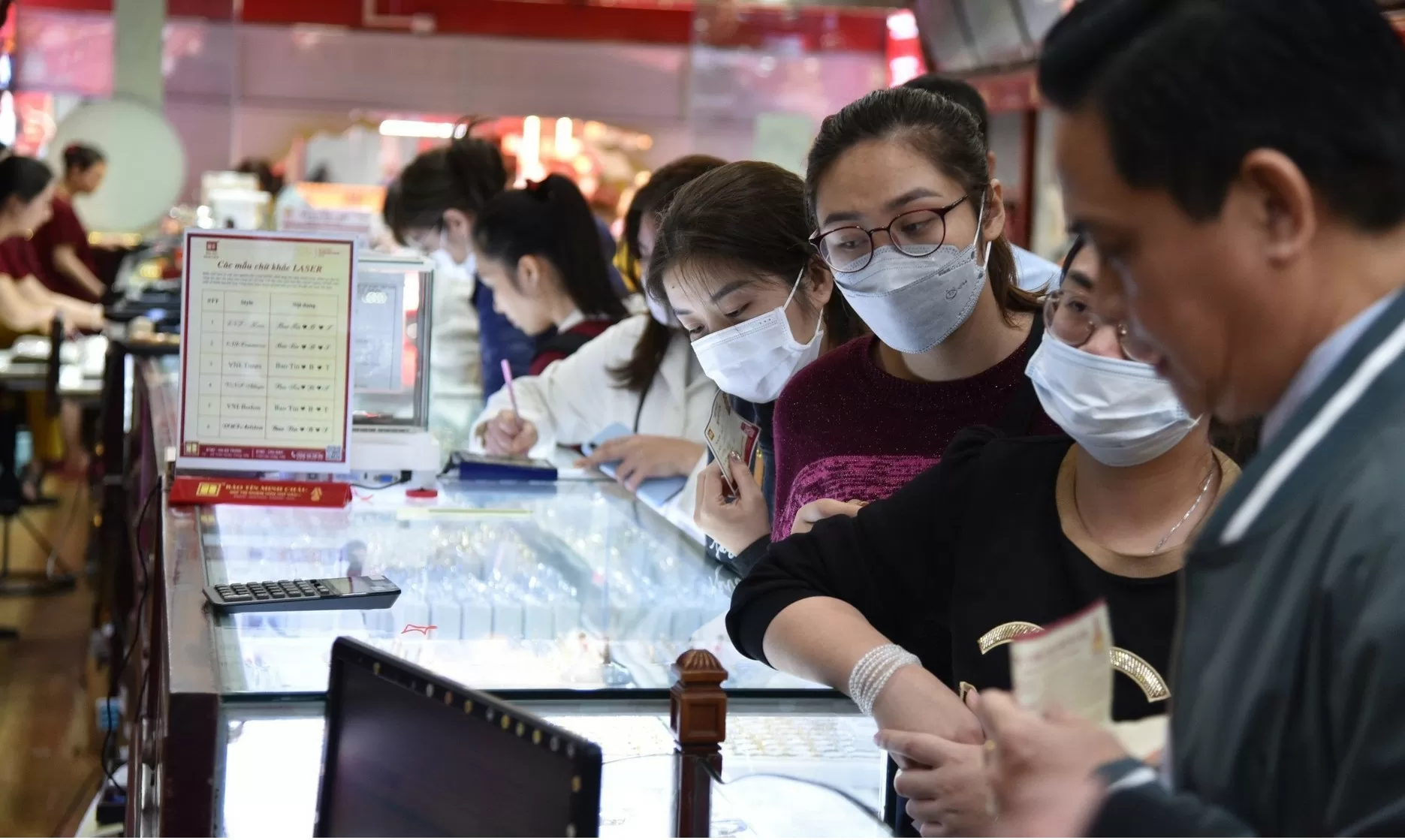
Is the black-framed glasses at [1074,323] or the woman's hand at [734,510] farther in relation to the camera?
the woman's hand at [734,510]

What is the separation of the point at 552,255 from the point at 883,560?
2.66m

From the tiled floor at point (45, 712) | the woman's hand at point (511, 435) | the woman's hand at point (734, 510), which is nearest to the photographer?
the woman's hand at point (734, 510)

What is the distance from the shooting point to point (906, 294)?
6.35 feet

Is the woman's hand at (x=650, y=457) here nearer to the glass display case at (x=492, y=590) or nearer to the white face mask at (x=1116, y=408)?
the glass display case at (x=492, y=590)

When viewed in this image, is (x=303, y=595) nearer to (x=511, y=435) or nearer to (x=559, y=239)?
(x=511, y=435)

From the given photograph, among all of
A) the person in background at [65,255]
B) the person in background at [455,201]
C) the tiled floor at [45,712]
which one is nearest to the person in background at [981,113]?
the person in background at [455,201]

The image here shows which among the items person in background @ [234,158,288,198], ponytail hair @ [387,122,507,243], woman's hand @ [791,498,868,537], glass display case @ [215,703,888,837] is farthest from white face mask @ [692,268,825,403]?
person in background @ [234,158,288,198]

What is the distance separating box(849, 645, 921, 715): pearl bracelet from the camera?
1423 mm

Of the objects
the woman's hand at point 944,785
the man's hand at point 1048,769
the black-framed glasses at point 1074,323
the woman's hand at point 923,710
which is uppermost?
the black-framed glasses at point 1074,323

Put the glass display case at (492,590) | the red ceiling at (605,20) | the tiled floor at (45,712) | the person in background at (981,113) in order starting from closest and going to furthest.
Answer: the glass display case at (492,590)
the person in background at (981,113)
the tiled floor at (45,712)
the red ceiling at (605,20)

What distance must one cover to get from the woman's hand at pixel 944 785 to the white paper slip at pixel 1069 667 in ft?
0.91

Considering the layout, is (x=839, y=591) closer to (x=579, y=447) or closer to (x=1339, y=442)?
(x=1339, y=442)

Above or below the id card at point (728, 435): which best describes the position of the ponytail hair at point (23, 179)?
above

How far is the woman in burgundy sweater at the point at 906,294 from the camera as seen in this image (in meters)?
1.91
